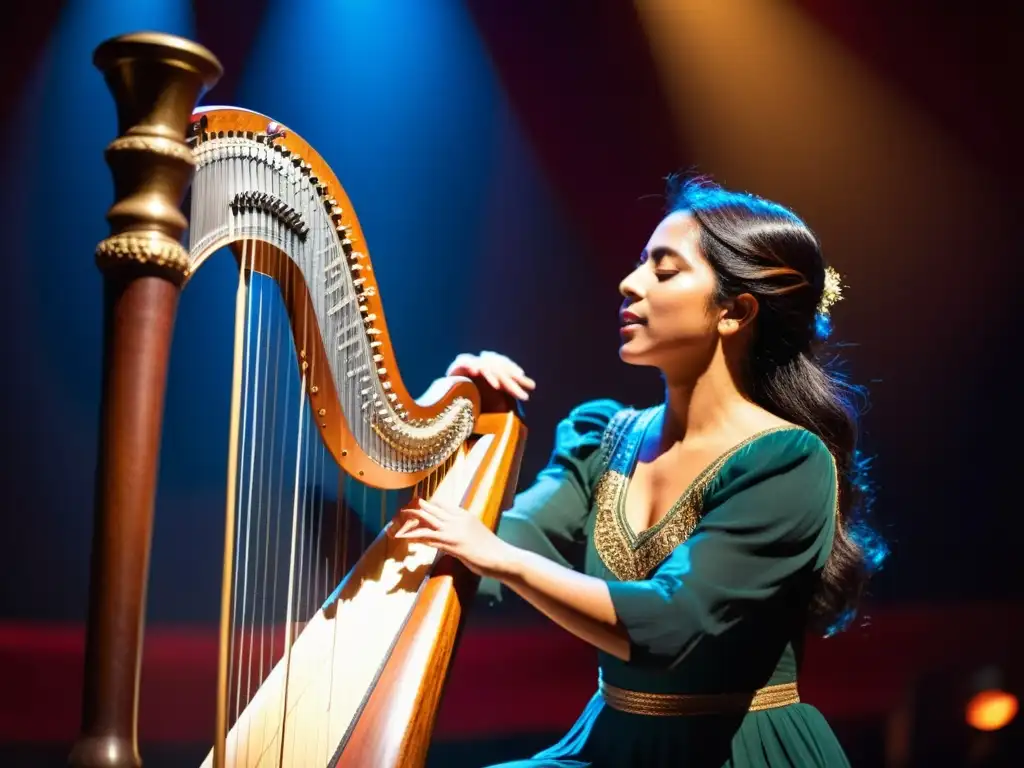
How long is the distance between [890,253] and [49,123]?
81.7 inches

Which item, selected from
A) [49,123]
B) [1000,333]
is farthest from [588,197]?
[49,123]

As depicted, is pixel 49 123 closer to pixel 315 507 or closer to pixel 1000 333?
pixel 315 507

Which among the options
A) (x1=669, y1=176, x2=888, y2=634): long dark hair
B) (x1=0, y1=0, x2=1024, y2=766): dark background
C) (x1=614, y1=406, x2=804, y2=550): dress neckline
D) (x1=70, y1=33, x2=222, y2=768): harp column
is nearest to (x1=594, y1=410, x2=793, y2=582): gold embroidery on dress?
(x1=614, y1=406, x2=804, y2=550): dress neckline

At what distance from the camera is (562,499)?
1.75 metres

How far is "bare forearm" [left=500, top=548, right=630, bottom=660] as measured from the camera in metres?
1.33

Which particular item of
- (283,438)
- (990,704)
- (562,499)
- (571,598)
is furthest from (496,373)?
(990,704)

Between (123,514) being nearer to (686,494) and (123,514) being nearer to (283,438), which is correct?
(283,438)

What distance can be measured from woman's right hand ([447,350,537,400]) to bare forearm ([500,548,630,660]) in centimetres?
55

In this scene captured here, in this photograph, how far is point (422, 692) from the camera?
4.17 ft

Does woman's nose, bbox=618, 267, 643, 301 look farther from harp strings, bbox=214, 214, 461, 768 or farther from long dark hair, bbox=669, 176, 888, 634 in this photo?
harp strings, bbox=214, 214, 461, 768

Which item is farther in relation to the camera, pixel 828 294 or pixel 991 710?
pixel 991 710

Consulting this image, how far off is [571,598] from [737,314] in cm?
58

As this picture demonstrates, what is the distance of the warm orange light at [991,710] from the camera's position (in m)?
2.45

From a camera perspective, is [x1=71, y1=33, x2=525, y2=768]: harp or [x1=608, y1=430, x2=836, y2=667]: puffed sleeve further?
[x1=608, y1=430, x2=836, y2=667]: puffed sleeve
